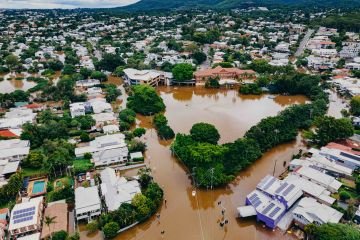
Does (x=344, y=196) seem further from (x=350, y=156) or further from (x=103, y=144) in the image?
(x=103, y=144)

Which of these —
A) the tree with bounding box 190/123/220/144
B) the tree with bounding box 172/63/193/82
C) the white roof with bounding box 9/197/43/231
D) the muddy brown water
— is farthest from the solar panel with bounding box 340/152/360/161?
the tree with bounding box 172/63/193/82

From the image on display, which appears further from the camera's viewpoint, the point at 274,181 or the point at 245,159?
the point at 245,159

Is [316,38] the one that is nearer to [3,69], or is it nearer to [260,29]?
[260,29]

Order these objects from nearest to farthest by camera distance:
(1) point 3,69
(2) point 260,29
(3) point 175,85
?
(3) point 175,85 < (1) point 3,69 < (2) point 260,29

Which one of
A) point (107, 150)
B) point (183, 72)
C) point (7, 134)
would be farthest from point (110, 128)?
point (183, 72)

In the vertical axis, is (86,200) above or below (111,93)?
above

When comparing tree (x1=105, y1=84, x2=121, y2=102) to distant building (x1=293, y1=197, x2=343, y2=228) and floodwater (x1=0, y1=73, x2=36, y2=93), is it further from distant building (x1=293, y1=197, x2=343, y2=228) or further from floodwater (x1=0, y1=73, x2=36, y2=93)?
distant building (x1=293, y1=197, x2=343, y2=228)

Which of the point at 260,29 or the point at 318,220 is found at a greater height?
the point at 318,220

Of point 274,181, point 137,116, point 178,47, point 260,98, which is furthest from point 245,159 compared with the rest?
point 178,47
